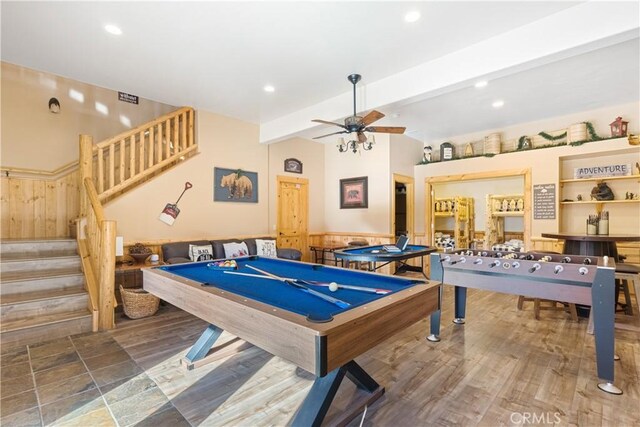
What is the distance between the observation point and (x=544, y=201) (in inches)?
214

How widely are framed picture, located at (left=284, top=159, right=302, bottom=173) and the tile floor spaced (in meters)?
4.54

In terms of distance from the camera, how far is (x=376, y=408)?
2.06 m

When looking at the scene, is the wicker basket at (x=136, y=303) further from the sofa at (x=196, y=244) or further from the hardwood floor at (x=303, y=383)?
the sofa at (x=196, y=244)

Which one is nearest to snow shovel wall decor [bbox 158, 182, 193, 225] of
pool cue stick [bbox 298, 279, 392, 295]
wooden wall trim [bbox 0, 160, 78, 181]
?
wooden wall trim [bbox 0, 160, 78, 181]

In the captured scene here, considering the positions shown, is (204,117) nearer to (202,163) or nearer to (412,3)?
(202,163)

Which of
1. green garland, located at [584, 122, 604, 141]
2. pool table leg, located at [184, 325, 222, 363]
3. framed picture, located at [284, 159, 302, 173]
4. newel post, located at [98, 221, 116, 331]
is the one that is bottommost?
pool table leg, located at [184, 325, 222, 363]

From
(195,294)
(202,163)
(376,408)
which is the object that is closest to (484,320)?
(376,408)

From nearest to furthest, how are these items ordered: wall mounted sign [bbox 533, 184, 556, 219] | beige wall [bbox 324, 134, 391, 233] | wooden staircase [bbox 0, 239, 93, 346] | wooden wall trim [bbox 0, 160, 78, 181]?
wooden staircase [bbox 0, 239, 93, 346] → wooden wall trim [bbox 0, 160, 78, 181] → wall mounted sign [bbox 533, 184, 556, 219] → beige wall [bbox 324, 134, 391, 233]

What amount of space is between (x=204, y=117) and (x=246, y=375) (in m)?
4.44

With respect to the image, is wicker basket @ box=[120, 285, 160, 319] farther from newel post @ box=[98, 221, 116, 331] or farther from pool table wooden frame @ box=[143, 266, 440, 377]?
pool table wooden frame @ box=[143, 266, 440, 377]

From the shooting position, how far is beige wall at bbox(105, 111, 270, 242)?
4.71 metres

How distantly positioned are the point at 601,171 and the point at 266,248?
5.81m

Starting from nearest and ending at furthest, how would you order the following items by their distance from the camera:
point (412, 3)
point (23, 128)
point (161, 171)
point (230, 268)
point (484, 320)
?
point (412, 3) < point (230, 268) < point (484, 320) < point (23, 128) < point (161, 171)

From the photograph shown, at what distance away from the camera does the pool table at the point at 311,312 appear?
132cm
